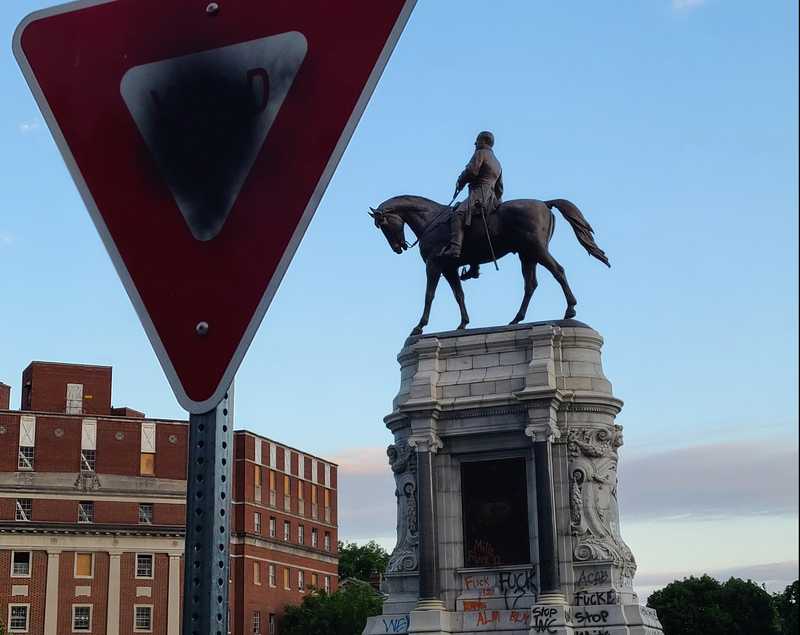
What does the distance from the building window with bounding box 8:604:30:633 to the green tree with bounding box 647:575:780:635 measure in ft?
135

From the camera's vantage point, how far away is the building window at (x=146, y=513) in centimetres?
8638

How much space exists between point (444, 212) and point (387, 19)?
102 ft

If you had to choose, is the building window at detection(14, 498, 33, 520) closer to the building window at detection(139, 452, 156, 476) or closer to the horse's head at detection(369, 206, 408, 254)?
the building window at detection(139, 452, 156, 476)

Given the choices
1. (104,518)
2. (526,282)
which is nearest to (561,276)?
(526,282)

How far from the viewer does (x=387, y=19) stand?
320 cm

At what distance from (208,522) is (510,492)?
28.7 m

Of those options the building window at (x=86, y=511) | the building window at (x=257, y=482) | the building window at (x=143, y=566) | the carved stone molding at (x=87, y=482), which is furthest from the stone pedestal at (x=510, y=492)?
the building window at (x=257, y=482)

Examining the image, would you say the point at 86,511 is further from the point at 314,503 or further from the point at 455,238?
the point at 455,238

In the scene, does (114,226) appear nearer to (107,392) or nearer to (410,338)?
(410,338)

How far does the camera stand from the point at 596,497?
103 ft

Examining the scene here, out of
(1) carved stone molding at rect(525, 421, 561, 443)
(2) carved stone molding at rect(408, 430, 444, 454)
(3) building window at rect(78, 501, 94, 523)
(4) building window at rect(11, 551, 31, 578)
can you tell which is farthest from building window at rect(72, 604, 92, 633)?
(1) carved stone molding at rect(525, 421, 561, 443)

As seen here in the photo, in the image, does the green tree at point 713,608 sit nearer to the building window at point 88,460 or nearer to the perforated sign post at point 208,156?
the building window at point 88,460

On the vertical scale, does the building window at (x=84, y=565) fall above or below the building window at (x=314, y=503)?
below

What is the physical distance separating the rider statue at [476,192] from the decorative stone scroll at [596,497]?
20.1 feet
